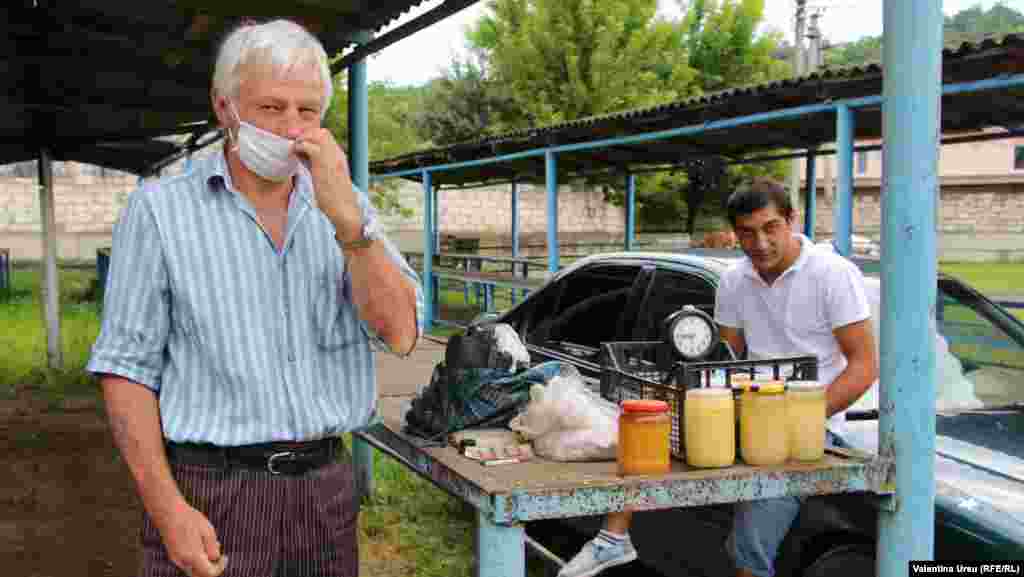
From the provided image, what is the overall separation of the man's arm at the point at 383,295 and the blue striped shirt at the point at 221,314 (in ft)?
0.13

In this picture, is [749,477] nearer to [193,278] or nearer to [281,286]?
[281,286]

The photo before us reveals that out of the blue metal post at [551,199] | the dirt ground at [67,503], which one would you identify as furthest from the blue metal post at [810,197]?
the dirt ground at [67,503]

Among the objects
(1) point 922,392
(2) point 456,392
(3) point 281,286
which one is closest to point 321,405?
(3) point 281,286

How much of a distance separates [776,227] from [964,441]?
986 millimetres

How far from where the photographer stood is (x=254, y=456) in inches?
78.6

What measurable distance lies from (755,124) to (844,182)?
2.15m

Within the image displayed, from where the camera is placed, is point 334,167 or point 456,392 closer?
point 334,167

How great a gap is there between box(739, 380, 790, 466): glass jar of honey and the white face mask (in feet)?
3.87

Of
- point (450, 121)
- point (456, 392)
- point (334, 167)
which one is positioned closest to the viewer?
point (334, 167)

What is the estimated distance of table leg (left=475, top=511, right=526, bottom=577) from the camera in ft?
6.73

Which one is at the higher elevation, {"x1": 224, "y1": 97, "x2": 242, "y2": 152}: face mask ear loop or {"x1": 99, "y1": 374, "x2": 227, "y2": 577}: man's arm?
{"x1": 224, "y1": 97, "x2": 242, "y2": 152}: face mask ear loop

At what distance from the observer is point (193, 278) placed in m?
1.93

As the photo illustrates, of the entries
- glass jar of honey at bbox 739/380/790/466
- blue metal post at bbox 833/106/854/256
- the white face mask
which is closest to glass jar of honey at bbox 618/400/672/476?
glass jar of honey at bbox 739/380/790/466

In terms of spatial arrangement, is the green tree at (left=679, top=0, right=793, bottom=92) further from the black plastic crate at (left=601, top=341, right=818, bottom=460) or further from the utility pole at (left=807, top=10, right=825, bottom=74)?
the black plastic crate at (left=601, top=341, right=818, bottom=460)
